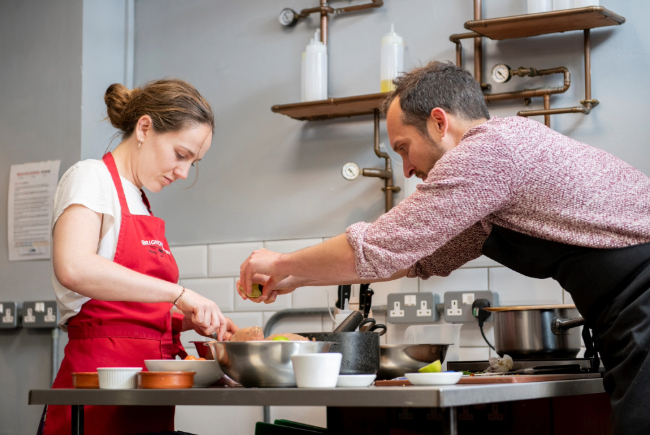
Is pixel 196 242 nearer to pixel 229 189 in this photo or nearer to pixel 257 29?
pixel 229 189

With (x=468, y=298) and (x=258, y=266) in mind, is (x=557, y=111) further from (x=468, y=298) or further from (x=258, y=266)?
(x=258, y=266)

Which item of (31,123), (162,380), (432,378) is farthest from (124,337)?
(31,123)

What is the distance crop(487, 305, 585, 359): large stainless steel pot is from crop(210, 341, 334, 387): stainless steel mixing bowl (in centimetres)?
80

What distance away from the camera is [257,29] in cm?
320

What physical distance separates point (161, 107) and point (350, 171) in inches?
35.1

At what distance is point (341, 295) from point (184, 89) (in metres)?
1.00

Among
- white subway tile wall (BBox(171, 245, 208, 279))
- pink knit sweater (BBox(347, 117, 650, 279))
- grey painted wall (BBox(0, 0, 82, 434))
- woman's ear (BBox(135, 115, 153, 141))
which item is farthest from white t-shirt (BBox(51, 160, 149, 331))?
grey painted wall (BBox(0, 0, 82, 434))

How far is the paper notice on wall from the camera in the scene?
10.4ft

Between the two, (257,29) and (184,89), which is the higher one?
(257,29)

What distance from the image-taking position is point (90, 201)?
1.77 meters

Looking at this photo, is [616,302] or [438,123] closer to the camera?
[616,302]

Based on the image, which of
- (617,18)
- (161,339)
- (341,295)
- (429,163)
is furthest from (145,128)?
(617,18)

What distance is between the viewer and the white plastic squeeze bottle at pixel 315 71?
2893 mm

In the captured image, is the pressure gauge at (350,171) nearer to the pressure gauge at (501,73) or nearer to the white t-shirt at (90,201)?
the pressure gauge at (501,73)
